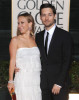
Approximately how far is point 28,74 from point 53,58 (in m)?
0.50

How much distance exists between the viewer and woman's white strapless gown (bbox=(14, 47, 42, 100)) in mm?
4645

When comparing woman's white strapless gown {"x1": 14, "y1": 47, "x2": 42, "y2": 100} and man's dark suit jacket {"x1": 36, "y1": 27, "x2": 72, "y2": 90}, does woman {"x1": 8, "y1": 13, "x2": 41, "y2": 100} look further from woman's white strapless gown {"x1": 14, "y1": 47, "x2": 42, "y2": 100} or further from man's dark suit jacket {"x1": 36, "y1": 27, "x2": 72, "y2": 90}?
man's dark suit jacket {"x1": 36, "y1": 27, "x2": 72, "y2": 90}

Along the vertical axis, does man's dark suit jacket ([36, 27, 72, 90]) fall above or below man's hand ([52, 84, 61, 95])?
above

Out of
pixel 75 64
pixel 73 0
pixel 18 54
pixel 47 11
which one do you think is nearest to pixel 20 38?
pixel 18 54

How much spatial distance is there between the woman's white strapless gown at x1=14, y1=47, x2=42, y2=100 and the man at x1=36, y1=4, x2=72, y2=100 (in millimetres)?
124

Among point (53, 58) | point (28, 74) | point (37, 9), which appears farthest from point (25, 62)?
point (37, 9)

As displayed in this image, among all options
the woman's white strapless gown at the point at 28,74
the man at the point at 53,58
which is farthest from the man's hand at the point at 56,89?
the woman's white strapless gown at the point at 28,74

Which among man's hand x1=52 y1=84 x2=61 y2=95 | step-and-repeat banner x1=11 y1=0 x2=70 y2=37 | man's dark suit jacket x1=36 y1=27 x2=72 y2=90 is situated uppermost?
step-and-repeat banner x1=11 y1=0 x2=70 y2=37

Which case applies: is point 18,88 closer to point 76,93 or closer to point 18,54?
point 18,54

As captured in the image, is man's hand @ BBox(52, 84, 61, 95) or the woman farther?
the woman

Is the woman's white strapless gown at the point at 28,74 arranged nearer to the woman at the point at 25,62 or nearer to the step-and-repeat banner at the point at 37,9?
the woman at the point at 25,62

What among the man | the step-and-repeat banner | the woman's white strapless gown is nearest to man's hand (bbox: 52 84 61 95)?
the man

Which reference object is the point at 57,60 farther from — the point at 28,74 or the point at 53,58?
the point at 28,74

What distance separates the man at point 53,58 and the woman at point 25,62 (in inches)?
5.6
